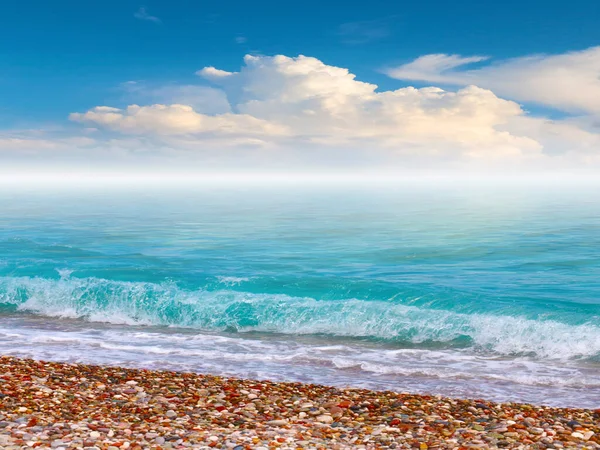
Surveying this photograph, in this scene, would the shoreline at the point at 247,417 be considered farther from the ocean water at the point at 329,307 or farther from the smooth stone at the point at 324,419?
the ocean water at the point at 329,307

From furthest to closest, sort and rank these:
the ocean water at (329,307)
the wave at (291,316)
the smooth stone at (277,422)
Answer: the wave at (291,316), the ocean water at (329,307), the smooth stone at (277,422)

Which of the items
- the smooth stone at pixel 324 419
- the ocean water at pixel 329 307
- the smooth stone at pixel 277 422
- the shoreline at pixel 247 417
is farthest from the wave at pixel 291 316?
the smooth stone at pixel 277 422

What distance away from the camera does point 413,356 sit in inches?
788

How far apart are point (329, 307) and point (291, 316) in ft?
6.49

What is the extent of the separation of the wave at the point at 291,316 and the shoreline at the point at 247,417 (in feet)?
29.8

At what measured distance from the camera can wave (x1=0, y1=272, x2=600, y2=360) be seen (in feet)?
72.8

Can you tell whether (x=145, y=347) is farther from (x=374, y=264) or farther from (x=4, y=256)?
(x=4, y=256)

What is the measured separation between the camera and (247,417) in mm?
12164

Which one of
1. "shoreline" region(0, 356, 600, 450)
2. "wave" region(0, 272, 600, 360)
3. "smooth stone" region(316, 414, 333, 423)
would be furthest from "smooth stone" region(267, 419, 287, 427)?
"wave" region(0, 272, 600, 360)

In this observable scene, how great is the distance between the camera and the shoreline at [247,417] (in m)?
10.7

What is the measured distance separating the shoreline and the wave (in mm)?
9069

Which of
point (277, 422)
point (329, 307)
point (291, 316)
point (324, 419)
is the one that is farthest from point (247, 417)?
point (329, 307)

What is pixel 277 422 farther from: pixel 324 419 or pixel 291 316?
pixel 291 316

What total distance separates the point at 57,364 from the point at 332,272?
22.1m
